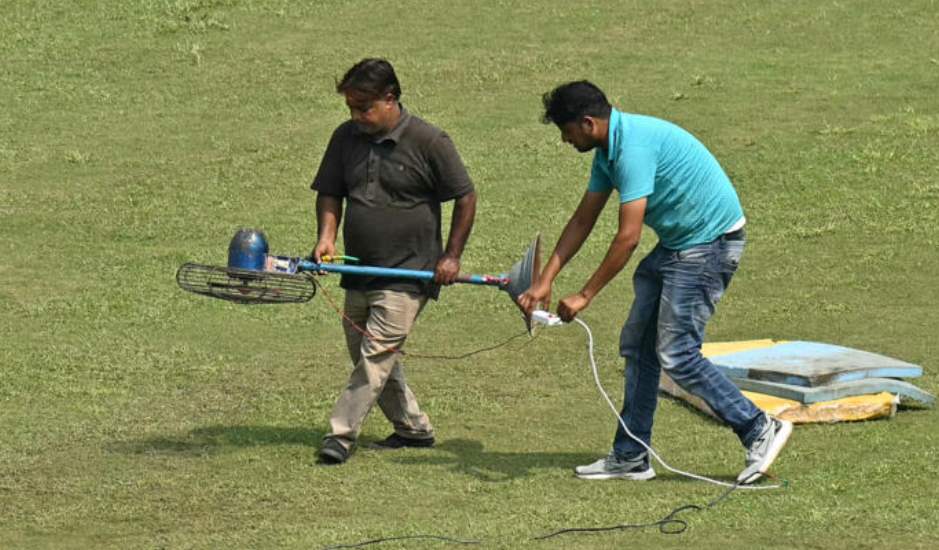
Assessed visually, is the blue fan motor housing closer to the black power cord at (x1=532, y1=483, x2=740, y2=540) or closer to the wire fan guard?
the wire fan guard

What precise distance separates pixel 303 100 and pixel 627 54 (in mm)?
3649

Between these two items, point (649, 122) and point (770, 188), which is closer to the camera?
point (649, 122)

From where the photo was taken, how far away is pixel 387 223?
8.59 metres

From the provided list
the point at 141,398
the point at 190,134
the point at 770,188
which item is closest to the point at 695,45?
the point at 770,188

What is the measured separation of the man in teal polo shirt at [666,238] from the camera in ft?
25.2

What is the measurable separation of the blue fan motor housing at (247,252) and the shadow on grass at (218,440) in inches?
47.6

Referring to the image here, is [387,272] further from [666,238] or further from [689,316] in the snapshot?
[689,316]

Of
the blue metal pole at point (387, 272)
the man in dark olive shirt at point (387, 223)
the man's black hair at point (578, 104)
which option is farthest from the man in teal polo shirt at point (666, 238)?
the man in dark olive shirt at point (387, 223)

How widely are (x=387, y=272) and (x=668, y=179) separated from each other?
4.92 feet

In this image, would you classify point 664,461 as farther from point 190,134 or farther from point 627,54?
point 627,54

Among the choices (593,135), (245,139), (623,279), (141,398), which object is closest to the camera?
(593,135)

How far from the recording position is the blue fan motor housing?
8.22 meters

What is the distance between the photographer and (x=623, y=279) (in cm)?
1342

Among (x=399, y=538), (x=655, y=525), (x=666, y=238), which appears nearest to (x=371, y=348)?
(x=399, y=538)
